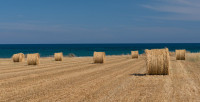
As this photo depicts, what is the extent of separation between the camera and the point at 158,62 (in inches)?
660

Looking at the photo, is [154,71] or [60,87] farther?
[154,71]

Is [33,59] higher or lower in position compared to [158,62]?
lower

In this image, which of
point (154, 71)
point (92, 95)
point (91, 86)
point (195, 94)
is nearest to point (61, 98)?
point (92, 95)

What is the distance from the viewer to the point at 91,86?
13.1 m

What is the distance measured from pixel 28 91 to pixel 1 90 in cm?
132

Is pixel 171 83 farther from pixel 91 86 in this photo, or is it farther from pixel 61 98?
pixel 61 98

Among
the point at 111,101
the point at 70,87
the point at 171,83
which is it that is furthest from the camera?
the point at 171,83

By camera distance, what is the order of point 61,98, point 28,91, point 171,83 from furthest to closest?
1. point 171,83
2. point 28,91
3. point 61,98

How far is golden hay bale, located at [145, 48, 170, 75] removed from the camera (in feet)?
54.9

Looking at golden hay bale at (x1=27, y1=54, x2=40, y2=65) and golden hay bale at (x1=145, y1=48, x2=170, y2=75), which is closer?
golden hay bale at (x1=145, y1=48, x2=170, y2=75)

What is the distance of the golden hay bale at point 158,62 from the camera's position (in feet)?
54.9

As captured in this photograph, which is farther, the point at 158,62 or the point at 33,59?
the point at 33,59

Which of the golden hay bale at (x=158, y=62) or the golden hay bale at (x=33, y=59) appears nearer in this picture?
the golden hay bale at (x=158, y=62)

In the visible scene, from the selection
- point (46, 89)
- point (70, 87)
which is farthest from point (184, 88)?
point (46, 89)
